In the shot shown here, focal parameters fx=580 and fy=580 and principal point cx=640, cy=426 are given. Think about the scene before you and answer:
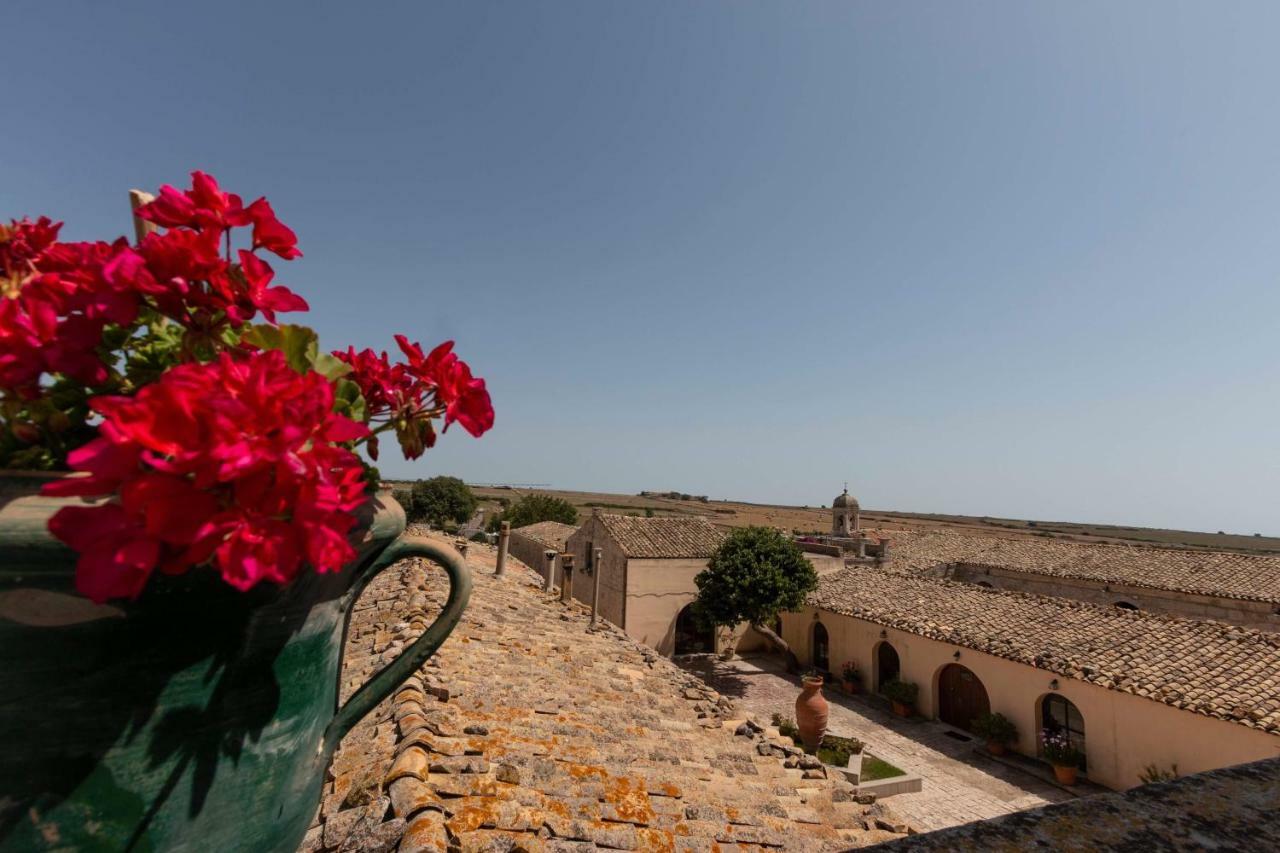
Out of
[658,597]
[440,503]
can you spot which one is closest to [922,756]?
[658,597]

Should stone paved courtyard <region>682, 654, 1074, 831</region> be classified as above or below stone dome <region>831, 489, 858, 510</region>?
below

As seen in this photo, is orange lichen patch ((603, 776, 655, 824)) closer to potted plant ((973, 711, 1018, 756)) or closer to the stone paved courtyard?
the stone paved courtyard

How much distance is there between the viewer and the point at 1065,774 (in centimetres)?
1259

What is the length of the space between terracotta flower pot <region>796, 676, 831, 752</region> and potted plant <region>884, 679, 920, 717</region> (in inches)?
190

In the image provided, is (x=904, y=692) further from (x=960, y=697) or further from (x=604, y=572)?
(x=604, y=572)

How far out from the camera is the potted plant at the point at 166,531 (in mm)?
709

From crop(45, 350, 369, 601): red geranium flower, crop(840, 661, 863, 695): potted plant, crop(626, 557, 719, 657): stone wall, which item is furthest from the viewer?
crop(626, 557, 719, 657): stone wall

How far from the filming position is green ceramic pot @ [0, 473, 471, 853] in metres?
0.78

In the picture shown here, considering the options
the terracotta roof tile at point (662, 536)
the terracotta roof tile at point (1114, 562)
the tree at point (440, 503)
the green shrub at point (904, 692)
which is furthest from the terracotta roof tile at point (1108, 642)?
the tree at point (440, 503)

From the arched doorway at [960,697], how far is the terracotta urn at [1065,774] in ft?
7.97

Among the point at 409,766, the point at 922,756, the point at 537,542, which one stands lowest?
the point at 922,756

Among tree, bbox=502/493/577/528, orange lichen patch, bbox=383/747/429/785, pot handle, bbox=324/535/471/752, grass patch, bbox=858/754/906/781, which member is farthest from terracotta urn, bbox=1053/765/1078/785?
tree, bbox=502/493/577/528

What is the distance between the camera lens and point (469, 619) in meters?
7.12

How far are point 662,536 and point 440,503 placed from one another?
30.4 m
